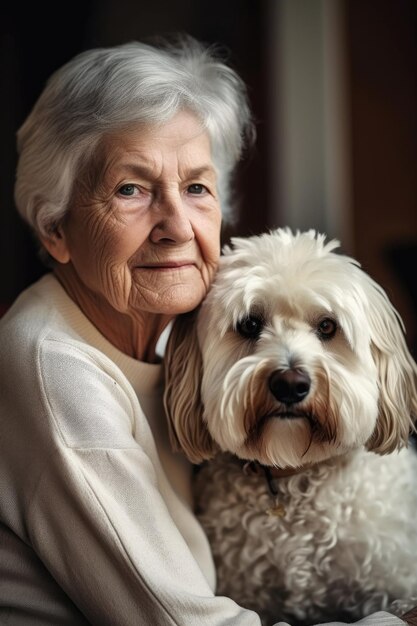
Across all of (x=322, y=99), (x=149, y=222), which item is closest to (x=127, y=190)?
(x=149, y=222)

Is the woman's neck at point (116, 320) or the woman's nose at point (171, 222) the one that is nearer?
the woman's nose at point (171, 222)

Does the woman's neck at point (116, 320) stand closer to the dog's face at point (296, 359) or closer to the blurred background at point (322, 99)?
→ the dog's face at point (296, 359)

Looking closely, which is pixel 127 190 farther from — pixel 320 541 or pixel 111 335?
pixel 320 541

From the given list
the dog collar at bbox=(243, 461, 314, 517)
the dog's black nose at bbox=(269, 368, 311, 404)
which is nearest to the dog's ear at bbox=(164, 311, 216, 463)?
the dog collar at bbox=(243, 461, 314, 517)

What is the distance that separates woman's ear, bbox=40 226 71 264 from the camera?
1.64m

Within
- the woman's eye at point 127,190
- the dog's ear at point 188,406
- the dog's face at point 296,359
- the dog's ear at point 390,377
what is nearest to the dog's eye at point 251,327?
the dog's face at point 296,359

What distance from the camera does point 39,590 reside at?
1.36m

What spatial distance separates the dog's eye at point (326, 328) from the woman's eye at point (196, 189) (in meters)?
0.37

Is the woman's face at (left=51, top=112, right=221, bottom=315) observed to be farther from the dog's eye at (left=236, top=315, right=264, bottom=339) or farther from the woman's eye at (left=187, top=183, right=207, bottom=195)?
the dog's eye at (left=236, top=315, right=264, bottom=339)

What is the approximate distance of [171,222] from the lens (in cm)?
151

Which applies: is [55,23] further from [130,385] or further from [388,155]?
[130,385]

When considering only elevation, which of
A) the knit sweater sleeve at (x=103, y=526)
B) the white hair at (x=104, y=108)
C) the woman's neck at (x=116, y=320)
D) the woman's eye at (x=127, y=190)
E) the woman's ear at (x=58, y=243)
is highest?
the white hair at (x=104, y=108)

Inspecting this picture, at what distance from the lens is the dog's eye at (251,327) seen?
4.89 ft

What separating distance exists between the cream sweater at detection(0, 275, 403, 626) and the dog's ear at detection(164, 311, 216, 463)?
10 cm
